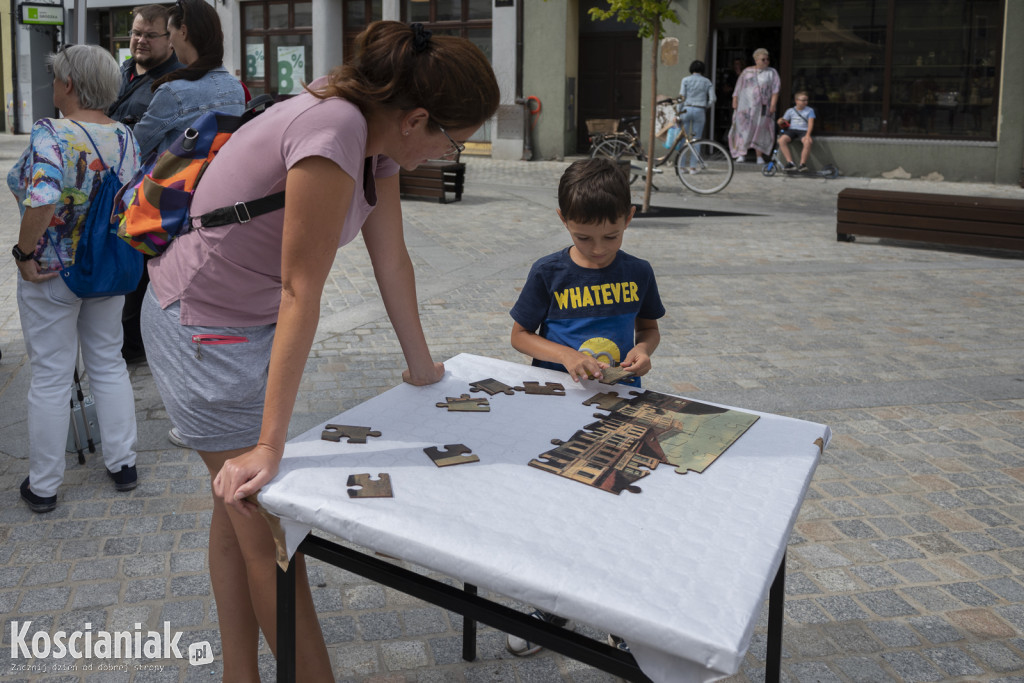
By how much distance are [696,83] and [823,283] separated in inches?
356

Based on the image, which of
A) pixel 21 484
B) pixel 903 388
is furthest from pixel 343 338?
pixel 903 388

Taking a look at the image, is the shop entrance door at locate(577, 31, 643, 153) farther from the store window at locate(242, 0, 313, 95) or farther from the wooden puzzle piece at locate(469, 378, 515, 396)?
the wooden puzzle piece at locate(469, 378, 515, 396)

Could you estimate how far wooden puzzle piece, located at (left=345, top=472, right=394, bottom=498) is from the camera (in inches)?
75.5

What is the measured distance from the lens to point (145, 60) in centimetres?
505

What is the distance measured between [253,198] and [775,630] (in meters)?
1.53

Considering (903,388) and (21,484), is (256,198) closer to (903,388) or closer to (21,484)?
(21,484)

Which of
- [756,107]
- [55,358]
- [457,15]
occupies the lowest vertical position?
[55,358]

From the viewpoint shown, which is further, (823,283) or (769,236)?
(769,236)

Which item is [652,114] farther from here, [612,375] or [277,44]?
[277,44]

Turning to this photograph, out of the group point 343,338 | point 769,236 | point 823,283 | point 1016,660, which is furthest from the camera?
point 769,236

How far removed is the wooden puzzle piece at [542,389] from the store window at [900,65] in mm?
16501

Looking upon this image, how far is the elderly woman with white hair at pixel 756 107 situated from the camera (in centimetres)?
1762

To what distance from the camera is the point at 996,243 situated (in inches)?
395

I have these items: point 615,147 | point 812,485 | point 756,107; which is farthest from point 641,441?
point 756,107
